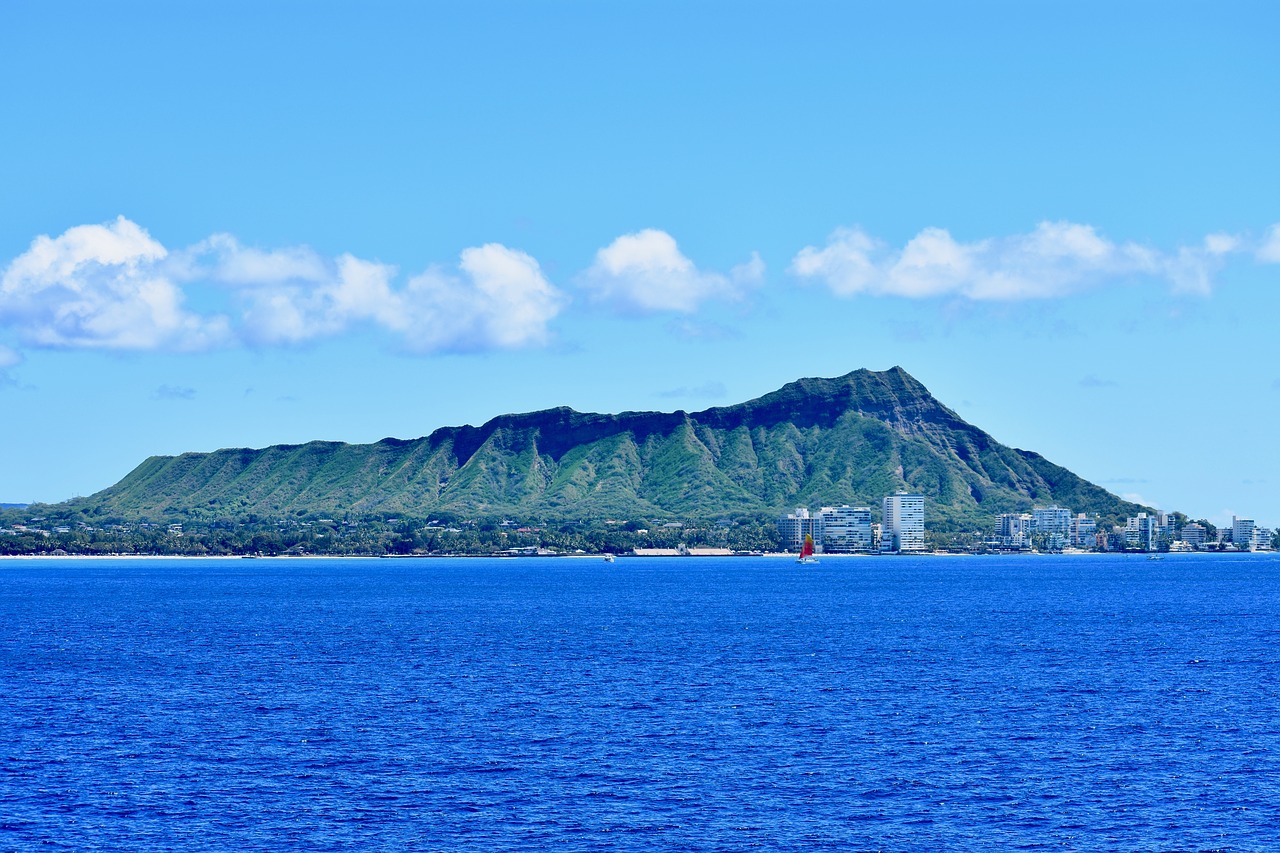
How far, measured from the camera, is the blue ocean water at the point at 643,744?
5681 centimetres

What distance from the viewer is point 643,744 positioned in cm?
7431

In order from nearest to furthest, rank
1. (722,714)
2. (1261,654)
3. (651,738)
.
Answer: (651,738), (722,714), (1261,654)

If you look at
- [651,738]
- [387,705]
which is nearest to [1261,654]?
[651,738]

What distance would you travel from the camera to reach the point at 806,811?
5956 cm

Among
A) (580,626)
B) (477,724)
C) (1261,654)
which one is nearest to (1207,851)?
(477,724)

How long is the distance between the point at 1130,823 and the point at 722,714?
30822 mm

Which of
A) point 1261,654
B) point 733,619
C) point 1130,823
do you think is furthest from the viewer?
point 733,619

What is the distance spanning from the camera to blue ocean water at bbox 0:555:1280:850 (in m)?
56.8

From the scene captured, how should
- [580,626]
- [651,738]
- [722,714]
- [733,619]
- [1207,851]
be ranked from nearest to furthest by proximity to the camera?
[1207,851], [651,738], [722,714], [580,626], [733,619]

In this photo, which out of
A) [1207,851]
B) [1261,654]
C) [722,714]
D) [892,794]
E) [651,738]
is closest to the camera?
[1207,851]

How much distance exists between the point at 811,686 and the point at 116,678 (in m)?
50.7

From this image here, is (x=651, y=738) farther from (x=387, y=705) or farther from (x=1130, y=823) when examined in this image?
(x=1130, y=823)

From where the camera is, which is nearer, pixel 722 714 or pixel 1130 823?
pixel 1130 823

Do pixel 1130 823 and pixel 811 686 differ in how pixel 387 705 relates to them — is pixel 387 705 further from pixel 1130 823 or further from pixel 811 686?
pixel 1130 823
